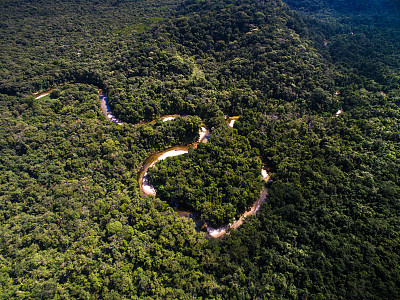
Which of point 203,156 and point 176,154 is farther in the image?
point 176,154

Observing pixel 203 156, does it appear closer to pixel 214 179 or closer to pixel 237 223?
pixel 214 179

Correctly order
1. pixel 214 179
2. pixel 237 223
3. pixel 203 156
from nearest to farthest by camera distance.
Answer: pixel 237 223 < pixel 214 179 < pixel 203 156

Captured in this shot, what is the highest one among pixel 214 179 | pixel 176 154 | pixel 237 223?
pixel 214 179

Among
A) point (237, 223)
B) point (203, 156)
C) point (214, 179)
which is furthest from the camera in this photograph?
point (203, 156)

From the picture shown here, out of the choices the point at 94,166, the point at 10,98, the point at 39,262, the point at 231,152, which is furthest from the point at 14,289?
the point at 10,98

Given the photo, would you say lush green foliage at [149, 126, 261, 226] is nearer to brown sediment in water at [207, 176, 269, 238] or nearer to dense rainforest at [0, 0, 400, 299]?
dense rainforest at [0, 0, 400, 299]

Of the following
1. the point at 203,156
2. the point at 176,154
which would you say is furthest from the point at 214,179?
the point at 176,154

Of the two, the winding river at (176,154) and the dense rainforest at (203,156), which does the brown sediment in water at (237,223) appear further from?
the dense rainforest at (203,156)

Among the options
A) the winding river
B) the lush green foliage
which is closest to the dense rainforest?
the lush green foliage

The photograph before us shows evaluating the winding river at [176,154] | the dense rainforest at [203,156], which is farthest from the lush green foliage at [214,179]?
the winding river at [176,154]
